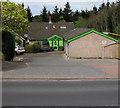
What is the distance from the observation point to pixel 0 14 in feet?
79.8

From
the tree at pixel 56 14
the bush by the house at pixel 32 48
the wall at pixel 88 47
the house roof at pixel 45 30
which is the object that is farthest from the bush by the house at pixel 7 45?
the tree at pixel 56 14

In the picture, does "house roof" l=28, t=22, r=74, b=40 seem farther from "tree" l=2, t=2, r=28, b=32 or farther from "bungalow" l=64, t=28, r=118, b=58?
"bungalow" l=64, t=28, r=118, b=58

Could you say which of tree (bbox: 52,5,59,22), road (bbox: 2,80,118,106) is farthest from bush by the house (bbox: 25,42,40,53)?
tree (bbox: 52,5,59,22)

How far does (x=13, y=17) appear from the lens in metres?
26.8

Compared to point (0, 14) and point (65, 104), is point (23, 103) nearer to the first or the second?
point (65, 104)

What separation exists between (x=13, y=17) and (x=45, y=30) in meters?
18.7

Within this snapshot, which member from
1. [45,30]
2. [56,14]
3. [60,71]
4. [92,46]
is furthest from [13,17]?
[56,14]

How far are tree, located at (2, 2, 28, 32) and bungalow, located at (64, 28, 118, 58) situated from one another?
687 centimetres

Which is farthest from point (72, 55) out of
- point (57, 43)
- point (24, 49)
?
point (57, 43)

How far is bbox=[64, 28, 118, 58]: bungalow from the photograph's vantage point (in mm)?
25297

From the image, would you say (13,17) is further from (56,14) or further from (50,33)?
(56,14)

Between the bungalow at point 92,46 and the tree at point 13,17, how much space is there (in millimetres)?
6871

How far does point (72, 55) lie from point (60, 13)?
67708 millimetres

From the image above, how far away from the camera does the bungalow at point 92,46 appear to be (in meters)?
25.3
